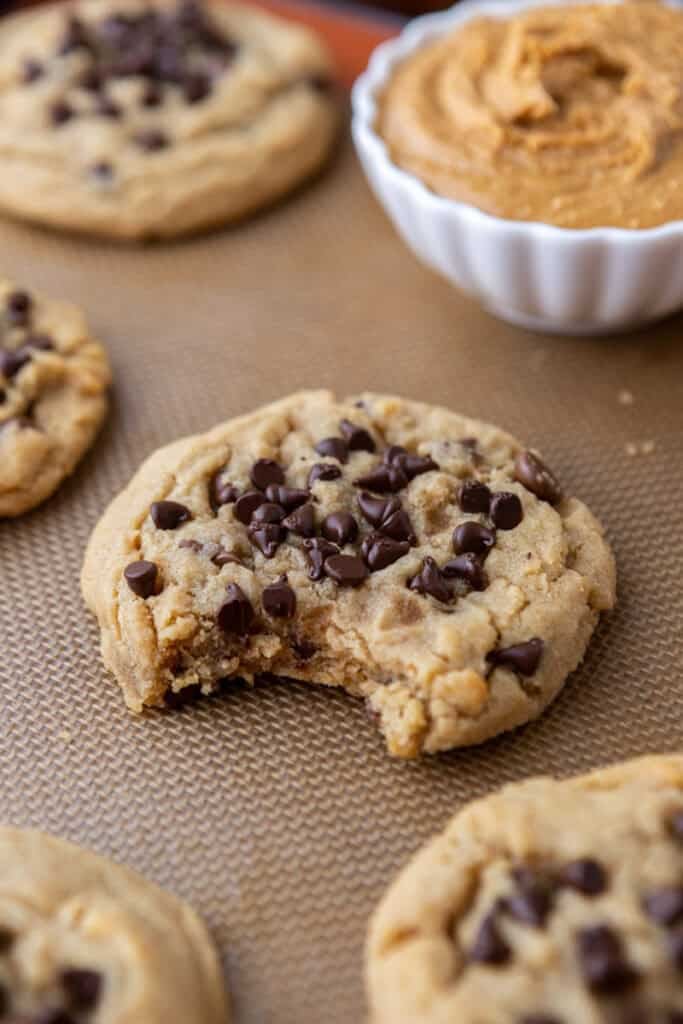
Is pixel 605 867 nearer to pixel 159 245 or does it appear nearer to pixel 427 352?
pixel 427 352

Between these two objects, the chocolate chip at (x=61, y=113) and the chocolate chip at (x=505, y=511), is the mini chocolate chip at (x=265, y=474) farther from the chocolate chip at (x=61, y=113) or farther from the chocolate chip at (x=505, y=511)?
the chocolate chip at (x=61, y=113)

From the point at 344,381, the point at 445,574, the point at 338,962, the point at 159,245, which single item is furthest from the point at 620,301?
the point at 338,962

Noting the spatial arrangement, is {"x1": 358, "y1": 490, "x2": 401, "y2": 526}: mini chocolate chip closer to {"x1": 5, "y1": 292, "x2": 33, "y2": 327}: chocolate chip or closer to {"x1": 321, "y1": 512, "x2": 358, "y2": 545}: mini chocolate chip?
{"x1": 321, "y1": 512, "x2": 358, "y2": 545}: mini chocolate chip

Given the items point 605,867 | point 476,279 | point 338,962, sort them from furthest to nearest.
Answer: point 476,279, point 338,962, point 605,867

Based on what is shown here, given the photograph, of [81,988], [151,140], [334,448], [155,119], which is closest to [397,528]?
[334,448]

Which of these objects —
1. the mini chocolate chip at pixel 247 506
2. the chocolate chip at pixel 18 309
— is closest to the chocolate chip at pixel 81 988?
the mini chocolate chip at pixel 247 506

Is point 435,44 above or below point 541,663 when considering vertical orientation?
above
